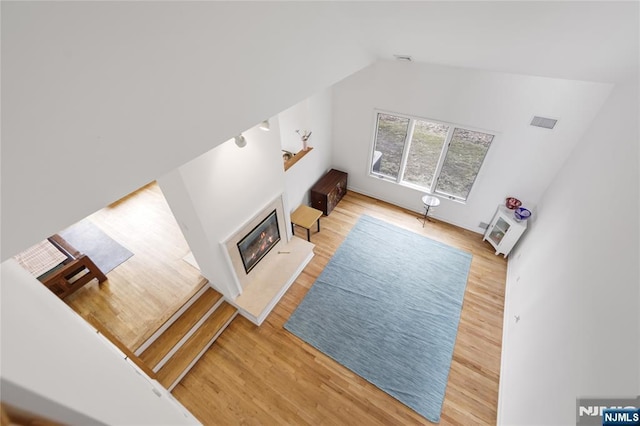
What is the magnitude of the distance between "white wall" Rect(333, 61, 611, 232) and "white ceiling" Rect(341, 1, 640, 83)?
623mm

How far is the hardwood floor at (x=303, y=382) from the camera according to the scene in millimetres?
2605

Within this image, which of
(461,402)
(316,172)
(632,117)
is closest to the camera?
(632,117)

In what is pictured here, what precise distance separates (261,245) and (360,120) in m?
2.91

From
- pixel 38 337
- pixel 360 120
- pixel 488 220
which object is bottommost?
pixel 488 220

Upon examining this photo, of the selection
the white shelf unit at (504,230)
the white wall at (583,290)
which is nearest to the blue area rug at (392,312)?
the white shelf unit at (504,230)

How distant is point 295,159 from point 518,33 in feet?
9.80

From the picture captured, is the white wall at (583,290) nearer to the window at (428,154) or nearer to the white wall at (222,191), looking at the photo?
the window at (428,154)

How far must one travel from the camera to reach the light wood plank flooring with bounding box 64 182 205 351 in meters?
2.83

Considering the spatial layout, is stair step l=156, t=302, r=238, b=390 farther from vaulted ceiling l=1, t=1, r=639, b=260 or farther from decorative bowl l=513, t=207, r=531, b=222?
decorative bowl l=513, t=207, r=531, b=222

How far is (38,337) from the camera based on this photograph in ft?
2.36

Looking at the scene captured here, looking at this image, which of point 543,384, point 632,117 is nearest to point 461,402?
point 543,384

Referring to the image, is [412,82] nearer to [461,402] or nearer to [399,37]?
[399,37]

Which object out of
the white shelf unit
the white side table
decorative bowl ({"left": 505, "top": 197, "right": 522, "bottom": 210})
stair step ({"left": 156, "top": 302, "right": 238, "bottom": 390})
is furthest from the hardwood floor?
the white side table

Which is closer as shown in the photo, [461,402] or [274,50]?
[274,50]
